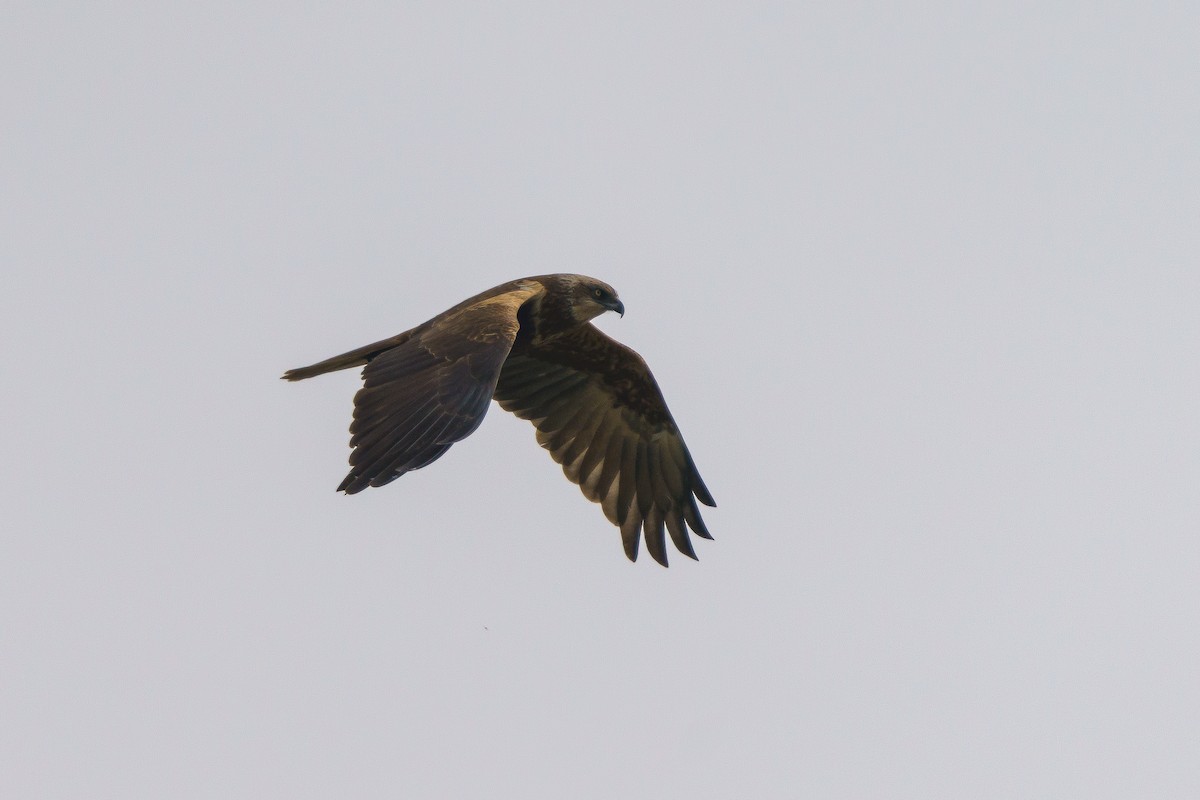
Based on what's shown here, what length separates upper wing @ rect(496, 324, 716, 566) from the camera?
1391 centimetres

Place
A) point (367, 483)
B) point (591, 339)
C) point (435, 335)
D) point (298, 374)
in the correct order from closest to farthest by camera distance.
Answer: point (367, 483)
point (435, 335)
point (298, 374)
point (591, 339)

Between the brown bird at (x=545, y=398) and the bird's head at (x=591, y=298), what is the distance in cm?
1

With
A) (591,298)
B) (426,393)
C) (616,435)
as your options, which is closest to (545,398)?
(616,435)

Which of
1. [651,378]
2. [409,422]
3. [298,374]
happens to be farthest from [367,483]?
[651,378]

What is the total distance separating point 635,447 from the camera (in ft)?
46.2

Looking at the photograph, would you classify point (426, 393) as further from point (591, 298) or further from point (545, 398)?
point (545, 398)

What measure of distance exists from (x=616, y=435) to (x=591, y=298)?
164cm

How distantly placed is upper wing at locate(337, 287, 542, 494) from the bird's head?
1.08 m

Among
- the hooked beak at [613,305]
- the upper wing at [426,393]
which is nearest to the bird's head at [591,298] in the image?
the hooked beak at [613,305]

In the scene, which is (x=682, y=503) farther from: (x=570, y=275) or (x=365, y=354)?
(x=365, y=354)

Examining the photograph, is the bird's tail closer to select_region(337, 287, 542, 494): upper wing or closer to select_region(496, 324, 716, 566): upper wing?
select_region(337, 287, 542, 494): upper wing

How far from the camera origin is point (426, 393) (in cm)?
1076

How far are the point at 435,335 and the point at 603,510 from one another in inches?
120

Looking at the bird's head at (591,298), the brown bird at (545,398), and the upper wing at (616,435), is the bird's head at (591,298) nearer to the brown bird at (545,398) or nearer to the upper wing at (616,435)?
the brown bird at (545,398)
